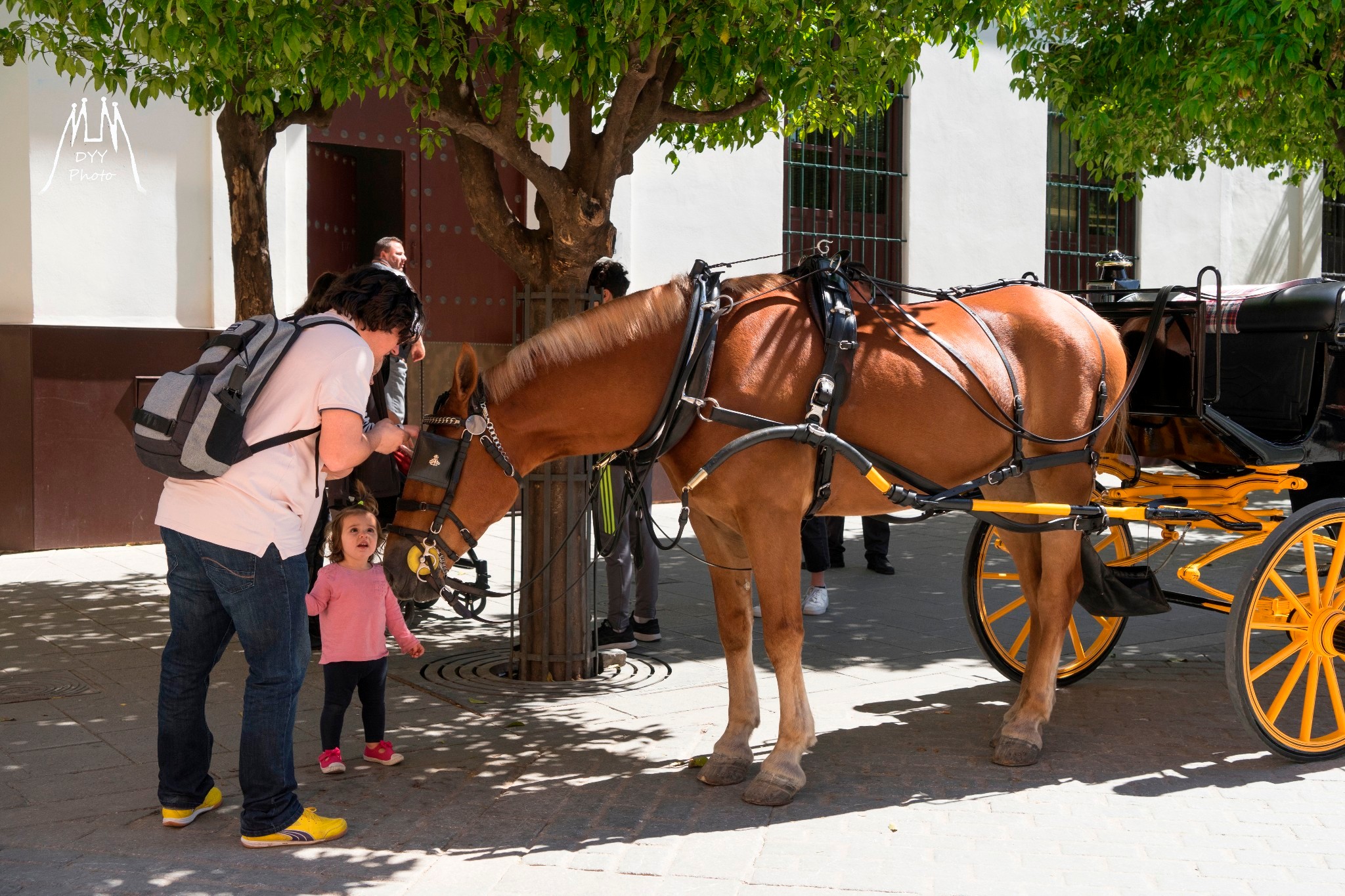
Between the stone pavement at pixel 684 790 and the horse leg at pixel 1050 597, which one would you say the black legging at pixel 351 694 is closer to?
the stone pavement at pixel 684 790

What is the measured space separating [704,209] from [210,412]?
9770 millimetres

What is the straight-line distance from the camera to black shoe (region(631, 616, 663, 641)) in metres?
7.06

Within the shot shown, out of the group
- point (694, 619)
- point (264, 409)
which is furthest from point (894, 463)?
point (694, 619)

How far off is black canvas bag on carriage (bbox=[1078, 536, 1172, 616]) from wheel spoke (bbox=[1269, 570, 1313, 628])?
1.62ft

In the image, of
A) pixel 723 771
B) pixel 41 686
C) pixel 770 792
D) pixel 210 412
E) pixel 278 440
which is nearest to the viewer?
pixel 210 412

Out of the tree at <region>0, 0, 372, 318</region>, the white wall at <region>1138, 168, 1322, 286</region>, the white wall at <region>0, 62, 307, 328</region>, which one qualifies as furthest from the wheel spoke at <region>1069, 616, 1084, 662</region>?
the white wall at <region>1138, 168, 1322, 286</region>

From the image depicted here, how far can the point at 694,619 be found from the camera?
7.71 metres

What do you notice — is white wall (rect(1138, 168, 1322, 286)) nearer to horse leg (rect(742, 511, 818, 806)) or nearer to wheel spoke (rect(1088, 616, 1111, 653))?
wheel spoke (rect(1088, 616, 1111, 653))

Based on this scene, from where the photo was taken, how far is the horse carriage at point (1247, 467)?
16.2 ft

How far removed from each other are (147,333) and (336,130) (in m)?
Answer: 2.52

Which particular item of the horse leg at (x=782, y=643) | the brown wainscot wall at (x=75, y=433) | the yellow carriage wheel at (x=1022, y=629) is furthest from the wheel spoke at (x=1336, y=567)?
the brown wainscot wall at (x=75, y=433)

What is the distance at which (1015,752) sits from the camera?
487 centimetres

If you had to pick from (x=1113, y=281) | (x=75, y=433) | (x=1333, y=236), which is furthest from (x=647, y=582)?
(x=1333, y=236)
